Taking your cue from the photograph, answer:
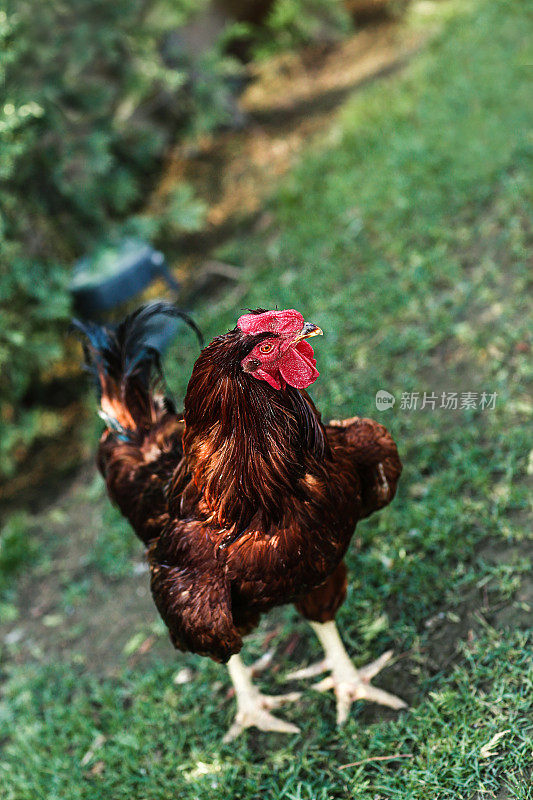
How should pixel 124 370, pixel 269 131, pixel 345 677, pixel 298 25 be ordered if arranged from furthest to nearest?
A: pixel 298 25 < pixel 269 131 < pixel 124 370 < pixel 345 677

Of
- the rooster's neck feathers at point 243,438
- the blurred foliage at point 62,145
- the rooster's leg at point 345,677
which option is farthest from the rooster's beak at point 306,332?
the blurred foliage at point 62,145

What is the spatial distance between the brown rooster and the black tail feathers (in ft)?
0.83

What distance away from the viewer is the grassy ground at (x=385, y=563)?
9.31 ft

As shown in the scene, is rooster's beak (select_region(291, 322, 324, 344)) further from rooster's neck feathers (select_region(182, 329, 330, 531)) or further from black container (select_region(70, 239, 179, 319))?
black container (select_region(70, 239, 179, 319))

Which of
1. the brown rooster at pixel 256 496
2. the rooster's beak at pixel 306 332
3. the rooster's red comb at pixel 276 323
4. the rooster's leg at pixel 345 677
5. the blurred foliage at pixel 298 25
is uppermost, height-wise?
the rooster's red comb at pixel 276 323

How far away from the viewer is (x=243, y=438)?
2.33 m

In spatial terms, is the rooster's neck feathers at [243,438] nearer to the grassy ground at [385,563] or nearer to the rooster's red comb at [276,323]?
the rooster's red comb at [276,323]

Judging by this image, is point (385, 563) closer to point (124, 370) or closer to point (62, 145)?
point (124, 370)

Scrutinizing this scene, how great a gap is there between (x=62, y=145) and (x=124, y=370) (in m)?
3.73

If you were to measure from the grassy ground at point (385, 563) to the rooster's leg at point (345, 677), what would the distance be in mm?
63

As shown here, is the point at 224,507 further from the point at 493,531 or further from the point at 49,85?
the point at 49,85

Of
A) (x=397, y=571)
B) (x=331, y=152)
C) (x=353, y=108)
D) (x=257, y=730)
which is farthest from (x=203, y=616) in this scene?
(x=353, y=108)

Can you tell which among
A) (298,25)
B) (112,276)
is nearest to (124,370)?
(112,276)

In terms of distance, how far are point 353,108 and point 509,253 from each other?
344 cm
